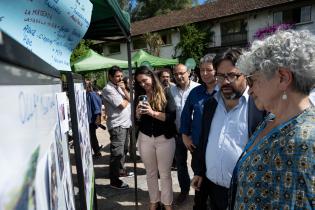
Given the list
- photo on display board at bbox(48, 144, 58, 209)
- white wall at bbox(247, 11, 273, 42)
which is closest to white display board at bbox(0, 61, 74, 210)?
photo on display board at bbox(48, 144, 58, 209)

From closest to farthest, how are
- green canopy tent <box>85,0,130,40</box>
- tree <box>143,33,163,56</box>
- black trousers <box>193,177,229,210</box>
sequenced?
black trousers <box>193,177,229,210</box> → green canopy tent <box>85,0,130,40</box> → tree <box>143,33,163,56</box>

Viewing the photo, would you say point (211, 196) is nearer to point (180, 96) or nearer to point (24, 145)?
point (180, 96)

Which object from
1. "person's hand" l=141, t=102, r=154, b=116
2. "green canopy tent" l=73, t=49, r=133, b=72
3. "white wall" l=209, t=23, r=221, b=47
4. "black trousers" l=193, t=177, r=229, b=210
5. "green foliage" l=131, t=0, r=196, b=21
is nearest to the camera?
"black trousers" l=193, t=177, r=229, b=210

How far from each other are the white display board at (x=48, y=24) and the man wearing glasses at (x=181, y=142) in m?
2.57

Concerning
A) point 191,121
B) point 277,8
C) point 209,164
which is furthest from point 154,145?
point 277,8

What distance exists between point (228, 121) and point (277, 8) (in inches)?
786

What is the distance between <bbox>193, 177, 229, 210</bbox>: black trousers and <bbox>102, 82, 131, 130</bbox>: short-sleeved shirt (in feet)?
7.32

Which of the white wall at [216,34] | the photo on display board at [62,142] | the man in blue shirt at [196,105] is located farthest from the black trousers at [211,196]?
the white wall at [216,34]

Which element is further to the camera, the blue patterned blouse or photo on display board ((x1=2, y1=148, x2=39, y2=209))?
the blue patterned blouse

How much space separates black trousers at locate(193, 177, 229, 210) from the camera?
234 cm

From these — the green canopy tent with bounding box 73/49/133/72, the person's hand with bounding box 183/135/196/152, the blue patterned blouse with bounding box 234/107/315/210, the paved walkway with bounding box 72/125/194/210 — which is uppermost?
the green canopy tent with bounding box 73/49/133/72

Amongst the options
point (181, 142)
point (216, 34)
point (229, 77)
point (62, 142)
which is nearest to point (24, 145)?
point (62, 142)

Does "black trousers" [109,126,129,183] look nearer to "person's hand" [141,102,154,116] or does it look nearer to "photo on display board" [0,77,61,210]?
"person's hand" [141,102,154,116]

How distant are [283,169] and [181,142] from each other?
2.87 metres
